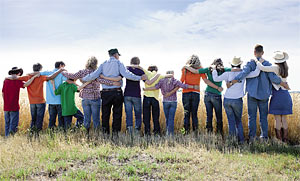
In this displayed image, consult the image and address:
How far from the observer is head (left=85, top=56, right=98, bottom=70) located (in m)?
7.50

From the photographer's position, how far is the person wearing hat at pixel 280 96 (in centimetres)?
698

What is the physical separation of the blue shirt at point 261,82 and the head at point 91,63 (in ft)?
12.7

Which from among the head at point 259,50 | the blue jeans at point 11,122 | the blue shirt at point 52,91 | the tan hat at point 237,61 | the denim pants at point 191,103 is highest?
the head at point 259,50

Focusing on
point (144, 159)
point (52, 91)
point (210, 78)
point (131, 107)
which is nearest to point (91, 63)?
point (52, 91)

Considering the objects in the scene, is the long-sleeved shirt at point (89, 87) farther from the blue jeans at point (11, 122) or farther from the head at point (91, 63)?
the blue jeans at point (11, 122)

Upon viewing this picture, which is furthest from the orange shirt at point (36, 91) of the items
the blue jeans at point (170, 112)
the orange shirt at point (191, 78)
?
the orange shirt at point (191, 78)

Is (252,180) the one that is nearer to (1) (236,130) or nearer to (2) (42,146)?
(1) (236,130)

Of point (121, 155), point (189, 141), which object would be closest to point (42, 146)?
point (121, 155)

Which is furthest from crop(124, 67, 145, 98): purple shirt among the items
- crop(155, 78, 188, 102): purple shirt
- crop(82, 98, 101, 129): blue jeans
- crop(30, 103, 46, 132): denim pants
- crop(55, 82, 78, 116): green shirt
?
crop(30, 103, 46, 132): denim pants

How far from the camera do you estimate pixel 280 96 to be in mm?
7156

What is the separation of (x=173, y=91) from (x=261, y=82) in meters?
2.35

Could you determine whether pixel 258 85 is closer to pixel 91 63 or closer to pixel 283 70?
pixel 283 70

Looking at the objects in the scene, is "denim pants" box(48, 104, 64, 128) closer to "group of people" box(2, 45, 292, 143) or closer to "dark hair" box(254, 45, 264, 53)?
"group of people" box(2, 45, 292, 143)

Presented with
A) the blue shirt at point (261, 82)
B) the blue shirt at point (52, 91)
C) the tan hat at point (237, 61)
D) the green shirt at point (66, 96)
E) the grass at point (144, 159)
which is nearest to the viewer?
the grass at point (144, 159)
